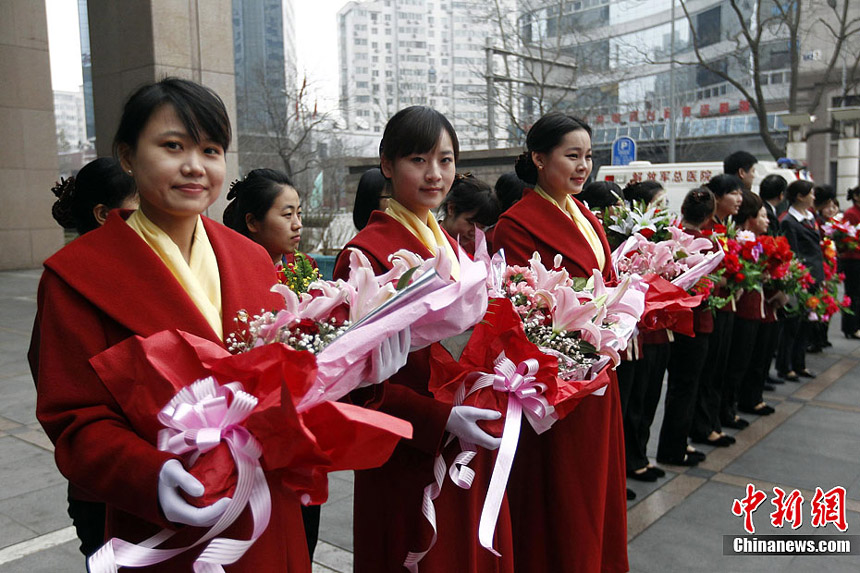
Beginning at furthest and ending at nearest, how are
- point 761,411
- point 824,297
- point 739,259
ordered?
point 824,297, point 761,411, point 739,259

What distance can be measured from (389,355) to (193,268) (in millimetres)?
512

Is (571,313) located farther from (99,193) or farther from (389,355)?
(99,193)

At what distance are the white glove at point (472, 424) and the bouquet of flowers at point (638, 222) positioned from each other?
72.1 inches

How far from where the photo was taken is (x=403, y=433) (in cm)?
136

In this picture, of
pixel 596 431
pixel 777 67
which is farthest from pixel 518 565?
pixel 777 67

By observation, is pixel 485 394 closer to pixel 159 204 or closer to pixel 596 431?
pixel 596 431

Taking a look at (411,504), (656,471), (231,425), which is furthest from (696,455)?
(231,425)

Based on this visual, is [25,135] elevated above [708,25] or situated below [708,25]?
below

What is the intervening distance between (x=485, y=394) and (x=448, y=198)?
1752 millimetres

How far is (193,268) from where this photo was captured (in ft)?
5.51

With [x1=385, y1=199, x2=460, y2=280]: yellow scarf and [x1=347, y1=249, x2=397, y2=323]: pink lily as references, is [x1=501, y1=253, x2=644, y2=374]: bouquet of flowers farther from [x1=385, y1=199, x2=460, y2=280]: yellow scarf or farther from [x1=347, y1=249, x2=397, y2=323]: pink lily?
[x1=347, y1=249, x2=397, y2=323]: pink lily

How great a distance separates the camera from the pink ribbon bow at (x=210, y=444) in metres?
1.32

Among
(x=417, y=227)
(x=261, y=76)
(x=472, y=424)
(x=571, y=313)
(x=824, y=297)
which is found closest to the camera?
(x=472, y=424)

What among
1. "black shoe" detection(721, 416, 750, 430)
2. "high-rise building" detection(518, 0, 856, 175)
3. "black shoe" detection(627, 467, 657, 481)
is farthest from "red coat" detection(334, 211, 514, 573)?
"high-rise building" detection(518, 0, 856, 175)
